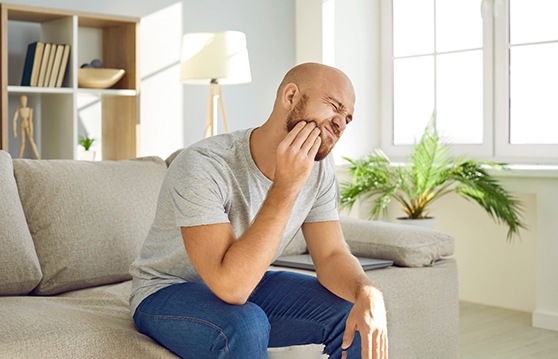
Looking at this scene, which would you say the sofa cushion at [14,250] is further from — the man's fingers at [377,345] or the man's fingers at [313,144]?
the man's fingers at [377,345]

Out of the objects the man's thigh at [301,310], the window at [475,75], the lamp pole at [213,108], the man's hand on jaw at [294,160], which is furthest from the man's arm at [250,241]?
the window at [475,75]

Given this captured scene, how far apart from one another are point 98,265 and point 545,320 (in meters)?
2.42

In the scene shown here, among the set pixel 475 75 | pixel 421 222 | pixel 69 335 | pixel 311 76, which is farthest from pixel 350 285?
pixel 475 75

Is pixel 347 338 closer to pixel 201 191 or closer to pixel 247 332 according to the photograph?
pixel 247 332

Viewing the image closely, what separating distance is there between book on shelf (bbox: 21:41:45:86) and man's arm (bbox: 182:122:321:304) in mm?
2332

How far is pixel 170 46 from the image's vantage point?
4.72 metres

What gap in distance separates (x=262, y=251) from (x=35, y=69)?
246cm

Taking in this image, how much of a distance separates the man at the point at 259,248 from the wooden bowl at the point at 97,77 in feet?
7.05

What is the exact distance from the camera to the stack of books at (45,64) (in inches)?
156

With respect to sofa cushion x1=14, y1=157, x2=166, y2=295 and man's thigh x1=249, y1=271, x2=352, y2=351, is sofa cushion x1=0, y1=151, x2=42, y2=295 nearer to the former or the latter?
sofa cushion x1=14, y1=157, x2=166, y2=295

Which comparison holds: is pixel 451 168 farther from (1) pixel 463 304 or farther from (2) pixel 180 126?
(2) pixel 180 126

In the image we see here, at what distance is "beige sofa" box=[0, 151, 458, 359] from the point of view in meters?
2.03

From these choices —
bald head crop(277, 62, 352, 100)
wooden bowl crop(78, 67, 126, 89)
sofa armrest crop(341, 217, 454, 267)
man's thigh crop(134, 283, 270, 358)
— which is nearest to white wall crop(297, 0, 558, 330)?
sofa armrest crop(341, 217, 454, 267)

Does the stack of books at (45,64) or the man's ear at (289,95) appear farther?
the stack of books at (45,64)
